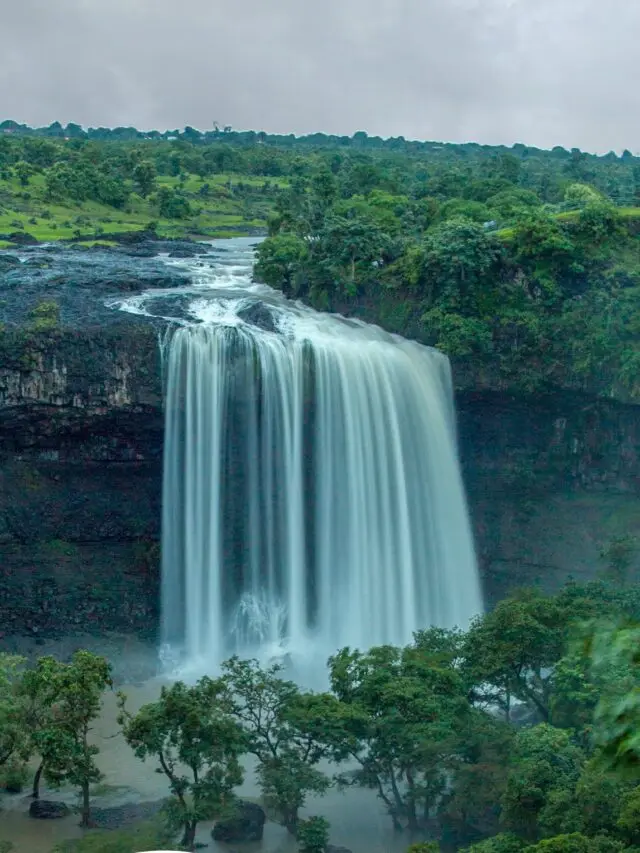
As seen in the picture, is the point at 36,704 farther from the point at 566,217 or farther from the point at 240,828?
the point at 566,217

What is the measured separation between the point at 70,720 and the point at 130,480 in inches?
484

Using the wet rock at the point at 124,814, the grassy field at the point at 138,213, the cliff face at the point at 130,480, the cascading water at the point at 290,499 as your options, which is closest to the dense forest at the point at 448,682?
the wet rock at the point at 124,814

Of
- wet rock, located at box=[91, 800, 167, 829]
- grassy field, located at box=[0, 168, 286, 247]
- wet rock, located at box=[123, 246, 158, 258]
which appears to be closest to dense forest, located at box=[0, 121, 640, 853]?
wet rock, located at box=[91, 800, 167, 829]

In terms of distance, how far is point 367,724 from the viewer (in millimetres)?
22672

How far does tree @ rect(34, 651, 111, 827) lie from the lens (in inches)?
871

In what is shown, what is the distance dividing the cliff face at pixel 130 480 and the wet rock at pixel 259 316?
3573 millimetres

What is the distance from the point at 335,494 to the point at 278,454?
1976 mm

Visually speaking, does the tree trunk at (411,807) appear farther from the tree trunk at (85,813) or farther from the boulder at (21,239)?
the boulder at (21,239)

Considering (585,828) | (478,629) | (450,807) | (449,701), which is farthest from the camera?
(478,629)

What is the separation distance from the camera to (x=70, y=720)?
73.4 ft

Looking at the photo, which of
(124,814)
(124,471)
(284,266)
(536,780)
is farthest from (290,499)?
(536,780)

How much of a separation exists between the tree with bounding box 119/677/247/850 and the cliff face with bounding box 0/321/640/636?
1201 cm

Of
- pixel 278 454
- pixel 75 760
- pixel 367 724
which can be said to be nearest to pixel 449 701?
pixel 367 724

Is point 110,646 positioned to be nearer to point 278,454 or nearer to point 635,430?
point 278,454
